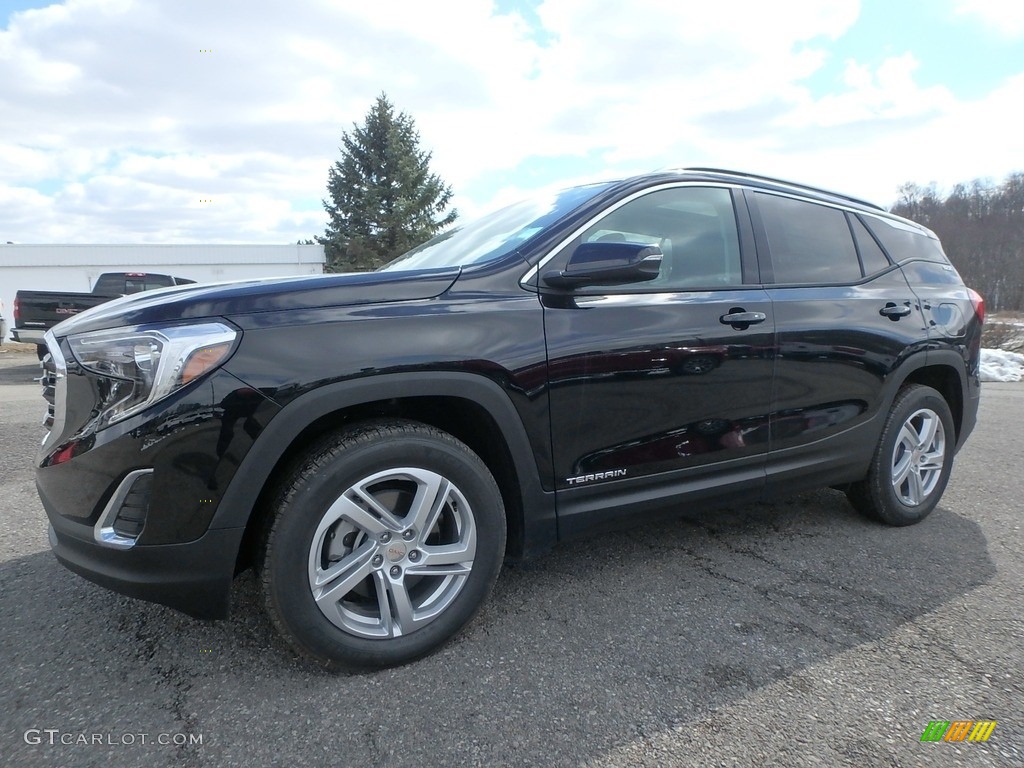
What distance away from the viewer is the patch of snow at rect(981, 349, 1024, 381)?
12.7 metres

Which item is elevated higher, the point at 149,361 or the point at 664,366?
the point at 149,361

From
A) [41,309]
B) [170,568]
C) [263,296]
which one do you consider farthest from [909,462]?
[41,309]

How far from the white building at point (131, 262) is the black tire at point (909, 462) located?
31.2 meters

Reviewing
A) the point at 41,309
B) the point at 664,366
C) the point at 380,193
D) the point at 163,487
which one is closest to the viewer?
the point at 163,487

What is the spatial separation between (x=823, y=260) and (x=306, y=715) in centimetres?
302

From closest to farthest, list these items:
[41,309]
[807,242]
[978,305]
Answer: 1. [807,242]
2. [978,305]
3. [41,309]

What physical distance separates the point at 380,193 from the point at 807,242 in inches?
1112

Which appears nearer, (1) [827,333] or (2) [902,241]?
(1) [827,333]

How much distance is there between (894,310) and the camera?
11.4 feet

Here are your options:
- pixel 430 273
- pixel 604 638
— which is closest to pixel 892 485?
pixel 604 638

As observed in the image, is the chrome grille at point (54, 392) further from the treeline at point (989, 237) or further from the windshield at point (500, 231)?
the treeline at point (989, 237)

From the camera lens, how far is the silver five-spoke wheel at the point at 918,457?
3.61m

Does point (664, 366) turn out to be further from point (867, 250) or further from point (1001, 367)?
point (1001, 367)

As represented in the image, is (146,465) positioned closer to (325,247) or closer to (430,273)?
(430,273)
